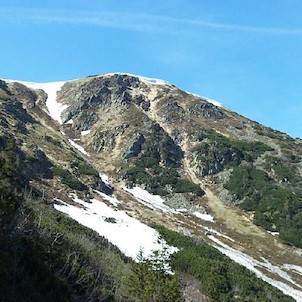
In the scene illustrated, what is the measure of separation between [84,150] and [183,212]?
3614 centimetres

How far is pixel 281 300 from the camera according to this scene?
42969 millimetres

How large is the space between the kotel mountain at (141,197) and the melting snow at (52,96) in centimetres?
66

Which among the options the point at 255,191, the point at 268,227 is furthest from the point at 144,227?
the point at 255,191

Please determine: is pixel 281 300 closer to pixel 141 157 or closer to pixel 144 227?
pixel 144 227

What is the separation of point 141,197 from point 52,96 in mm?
73483

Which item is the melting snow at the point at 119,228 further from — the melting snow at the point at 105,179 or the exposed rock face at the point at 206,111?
the exposed rock face at the point at 206,111

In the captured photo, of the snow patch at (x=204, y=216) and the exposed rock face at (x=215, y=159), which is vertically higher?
the exposed rock face at (x=215, y=159)

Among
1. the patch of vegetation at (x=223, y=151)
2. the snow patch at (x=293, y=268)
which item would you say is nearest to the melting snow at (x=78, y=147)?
the patch of vegetation at (x=223, y=151)

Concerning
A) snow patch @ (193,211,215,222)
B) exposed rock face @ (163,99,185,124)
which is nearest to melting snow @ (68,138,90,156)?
exposed rock face @ (163,99,185,124)

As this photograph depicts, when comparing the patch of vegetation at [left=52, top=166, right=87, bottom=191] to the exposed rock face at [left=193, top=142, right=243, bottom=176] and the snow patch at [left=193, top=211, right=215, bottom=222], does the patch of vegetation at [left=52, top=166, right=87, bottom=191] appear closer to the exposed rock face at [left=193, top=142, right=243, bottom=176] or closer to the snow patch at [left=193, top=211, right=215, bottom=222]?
the snow patch at [left=193, top=211, right=215, bottom=222]

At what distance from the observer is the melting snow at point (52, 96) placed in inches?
4892

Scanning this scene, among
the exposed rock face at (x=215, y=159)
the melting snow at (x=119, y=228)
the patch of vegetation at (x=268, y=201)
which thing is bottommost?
the melting snow at (x=119, y=228)

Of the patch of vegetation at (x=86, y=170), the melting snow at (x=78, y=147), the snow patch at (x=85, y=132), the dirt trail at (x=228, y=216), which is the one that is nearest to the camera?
the dirt trail at (x=228, y=216)

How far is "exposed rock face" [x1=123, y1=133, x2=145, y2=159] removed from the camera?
324 feet
